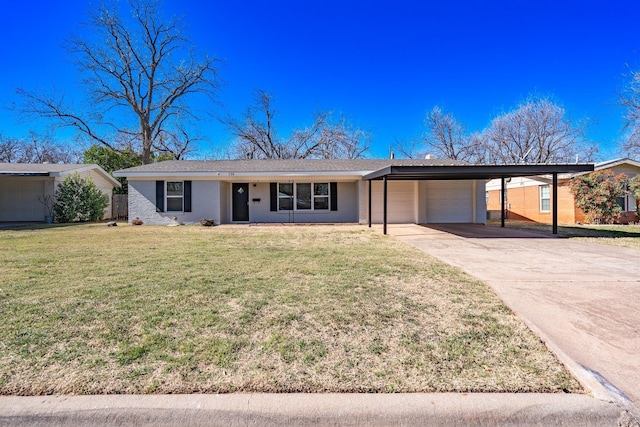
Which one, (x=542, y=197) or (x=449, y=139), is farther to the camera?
(x=449, y=139)

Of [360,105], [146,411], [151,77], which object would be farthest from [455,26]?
[151,77]

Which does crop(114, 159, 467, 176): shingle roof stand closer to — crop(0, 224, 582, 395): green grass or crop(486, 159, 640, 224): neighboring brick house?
crop(486, 159, 640, 224): neighboring brick house

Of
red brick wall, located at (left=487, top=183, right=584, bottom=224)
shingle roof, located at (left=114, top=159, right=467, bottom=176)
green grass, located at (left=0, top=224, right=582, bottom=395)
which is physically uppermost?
shingle roof, located at (left=114, top=159, right=467, bottom=176)

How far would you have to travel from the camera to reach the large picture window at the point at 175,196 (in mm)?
14977

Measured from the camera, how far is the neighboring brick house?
16.2m

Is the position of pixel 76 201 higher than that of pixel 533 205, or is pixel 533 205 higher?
pixel 76 201

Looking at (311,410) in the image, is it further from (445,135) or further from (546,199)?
(445,135)

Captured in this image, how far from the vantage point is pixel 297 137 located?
3150cm

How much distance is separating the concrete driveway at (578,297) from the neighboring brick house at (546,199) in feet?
31.6

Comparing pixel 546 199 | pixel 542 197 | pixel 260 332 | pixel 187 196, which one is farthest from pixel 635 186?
pixel 187 196

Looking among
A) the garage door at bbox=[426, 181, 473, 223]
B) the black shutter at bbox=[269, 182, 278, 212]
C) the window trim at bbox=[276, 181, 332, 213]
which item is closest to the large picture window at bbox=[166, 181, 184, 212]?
the black shutter at bbox=[269, 182, 278, 212]

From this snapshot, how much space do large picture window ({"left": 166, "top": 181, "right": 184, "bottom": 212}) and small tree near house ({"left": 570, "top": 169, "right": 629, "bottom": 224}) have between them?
1876cm

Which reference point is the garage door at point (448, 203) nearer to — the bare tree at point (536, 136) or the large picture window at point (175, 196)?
the large picture window at point (175, 196)

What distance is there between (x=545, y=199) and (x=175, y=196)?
61.4ft
